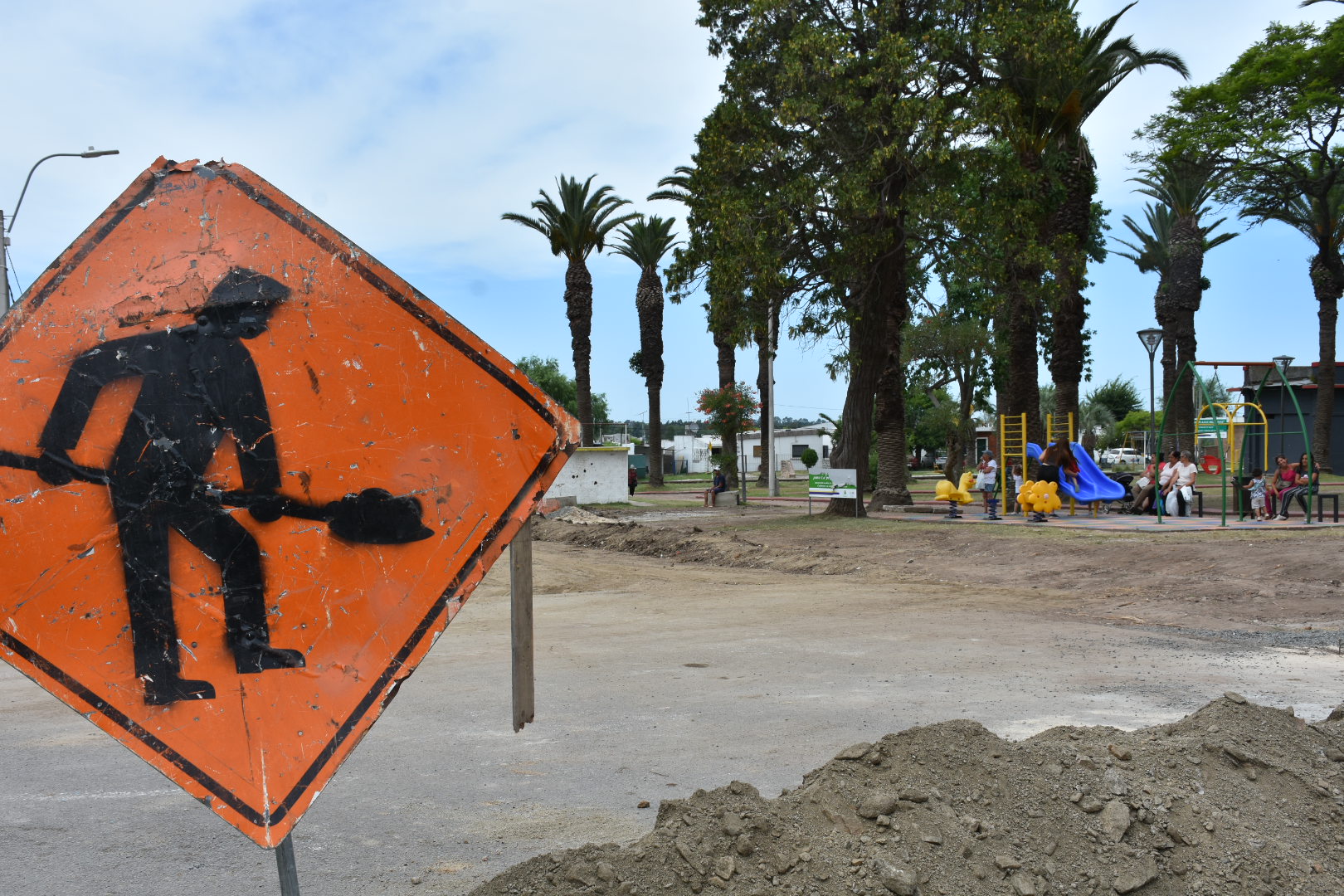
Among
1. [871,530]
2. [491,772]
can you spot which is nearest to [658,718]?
[491,772]

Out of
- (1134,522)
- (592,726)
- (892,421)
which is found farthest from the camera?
(892,421)

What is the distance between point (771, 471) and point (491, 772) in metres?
34.0

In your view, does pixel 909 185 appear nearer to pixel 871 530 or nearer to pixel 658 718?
pixel 871 530

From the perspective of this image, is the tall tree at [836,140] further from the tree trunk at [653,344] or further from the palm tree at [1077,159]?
the tree trunk at [653,344]

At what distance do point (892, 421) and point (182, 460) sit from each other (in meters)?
26.3

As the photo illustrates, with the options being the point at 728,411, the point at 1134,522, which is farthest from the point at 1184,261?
the point at 1134,522

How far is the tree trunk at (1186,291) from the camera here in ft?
140

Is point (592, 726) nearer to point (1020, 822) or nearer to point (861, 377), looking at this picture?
point (1020, 822)

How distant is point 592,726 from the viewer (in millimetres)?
6469

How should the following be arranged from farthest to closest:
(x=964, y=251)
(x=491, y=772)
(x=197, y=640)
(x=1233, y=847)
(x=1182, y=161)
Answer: (x=1182, y=161) < (x=964, y=251) < (x=491, y=772) < (x=1233, y=847) < (x=197, y=640)

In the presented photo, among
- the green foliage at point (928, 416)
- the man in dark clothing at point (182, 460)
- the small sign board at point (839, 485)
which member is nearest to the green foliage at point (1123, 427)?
the green foliage at point (928, 416)

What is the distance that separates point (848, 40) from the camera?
20922mm

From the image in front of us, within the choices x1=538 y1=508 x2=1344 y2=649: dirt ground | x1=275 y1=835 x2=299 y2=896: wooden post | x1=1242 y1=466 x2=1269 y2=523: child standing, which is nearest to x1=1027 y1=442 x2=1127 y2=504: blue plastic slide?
x1=1242 y1=466 x2=1269 y2=523: child standing

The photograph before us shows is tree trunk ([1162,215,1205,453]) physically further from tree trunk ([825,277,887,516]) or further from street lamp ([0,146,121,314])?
street lamp ([0,146,121,314])
